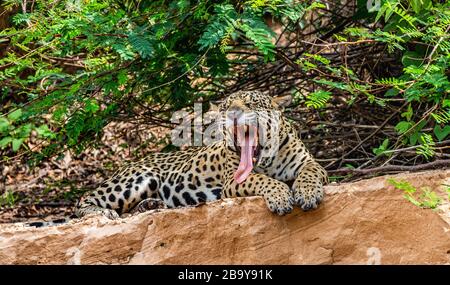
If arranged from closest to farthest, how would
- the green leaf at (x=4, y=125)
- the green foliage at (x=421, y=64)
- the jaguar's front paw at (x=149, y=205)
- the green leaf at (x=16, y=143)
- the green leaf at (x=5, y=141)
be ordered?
the green foliage at (x=421, y=64), the jaguar's front paw at (x=149, y=205), the green leaf at (x=4, y=125), the green leaf at (x=16, y=143), the green leaf at (x=5, y=141)

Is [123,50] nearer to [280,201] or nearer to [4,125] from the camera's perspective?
[280,201]

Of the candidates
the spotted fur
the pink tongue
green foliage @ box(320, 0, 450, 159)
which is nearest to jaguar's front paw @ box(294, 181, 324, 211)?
the spotted fur

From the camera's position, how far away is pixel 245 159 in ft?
26.5

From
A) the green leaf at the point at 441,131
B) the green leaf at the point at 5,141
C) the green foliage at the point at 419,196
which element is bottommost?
the green leaf at the point at 5,141

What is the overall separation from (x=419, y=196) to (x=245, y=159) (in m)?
1.87

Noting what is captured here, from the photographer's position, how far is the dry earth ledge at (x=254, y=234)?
6.95 metres

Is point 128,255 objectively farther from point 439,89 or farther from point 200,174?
point 439,89

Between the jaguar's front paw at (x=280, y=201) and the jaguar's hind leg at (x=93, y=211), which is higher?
the jaguar's front paw at (x=280, y=201)

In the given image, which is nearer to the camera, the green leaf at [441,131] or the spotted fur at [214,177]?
the spotted fur at [214,177]

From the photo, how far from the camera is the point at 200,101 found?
35.2 ft

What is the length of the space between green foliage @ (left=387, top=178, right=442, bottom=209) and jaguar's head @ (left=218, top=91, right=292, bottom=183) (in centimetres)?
163

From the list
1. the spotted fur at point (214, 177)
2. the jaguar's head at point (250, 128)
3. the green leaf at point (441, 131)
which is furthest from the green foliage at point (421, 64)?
the spotted fur at point (214, 177)

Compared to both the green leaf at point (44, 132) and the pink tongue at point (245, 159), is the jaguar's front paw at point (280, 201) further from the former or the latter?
the green leaf at point (44, 132)

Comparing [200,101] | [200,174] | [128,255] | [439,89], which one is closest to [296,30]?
[200,101]
